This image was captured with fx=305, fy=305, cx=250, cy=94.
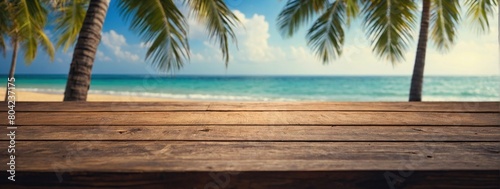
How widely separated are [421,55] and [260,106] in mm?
5239

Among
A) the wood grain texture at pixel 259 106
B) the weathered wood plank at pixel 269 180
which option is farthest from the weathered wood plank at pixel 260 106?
the weathered wood plank at pixel 269 180

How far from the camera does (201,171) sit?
0.78 metres

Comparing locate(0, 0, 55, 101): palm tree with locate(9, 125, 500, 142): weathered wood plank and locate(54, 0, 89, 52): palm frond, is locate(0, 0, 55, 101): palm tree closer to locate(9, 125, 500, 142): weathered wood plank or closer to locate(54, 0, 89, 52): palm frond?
locate(54, 0, 89, 52): palm frond

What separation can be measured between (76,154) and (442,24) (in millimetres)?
7270

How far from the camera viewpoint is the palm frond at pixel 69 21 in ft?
20.4

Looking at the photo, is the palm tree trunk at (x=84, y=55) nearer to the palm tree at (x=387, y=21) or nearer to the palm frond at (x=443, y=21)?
the palm tree at (x=387, y=21)

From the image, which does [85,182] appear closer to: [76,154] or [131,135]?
[76,154]

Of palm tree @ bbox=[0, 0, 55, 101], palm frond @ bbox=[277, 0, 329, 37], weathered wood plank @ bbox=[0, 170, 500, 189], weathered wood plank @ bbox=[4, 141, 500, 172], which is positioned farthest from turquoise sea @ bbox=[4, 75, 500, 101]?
weathered wood plank @ bbox=[0, 170, 500, 189]

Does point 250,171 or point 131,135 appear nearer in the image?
point 250,171

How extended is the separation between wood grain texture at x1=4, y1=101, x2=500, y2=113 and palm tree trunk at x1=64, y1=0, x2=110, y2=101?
232 cm

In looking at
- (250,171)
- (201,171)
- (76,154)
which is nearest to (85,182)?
(76,154)

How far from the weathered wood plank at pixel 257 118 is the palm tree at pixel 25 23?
4.07 meters

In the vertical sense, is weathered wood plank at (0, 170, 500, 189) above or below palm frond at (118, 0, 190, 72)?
below

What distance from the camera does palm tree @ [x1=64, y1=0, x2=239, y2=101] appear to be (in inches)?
147
